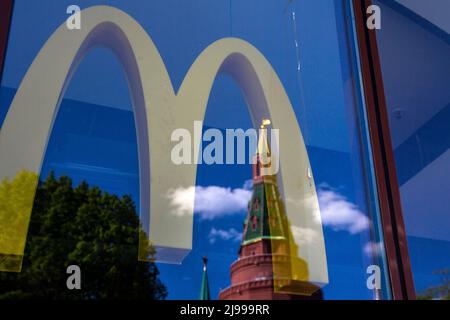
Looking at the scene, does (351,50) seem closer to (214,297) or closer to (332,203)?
(332,203)

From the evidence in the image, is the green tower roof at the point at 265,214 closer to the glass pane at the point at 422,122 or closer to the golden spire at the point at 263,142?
the golden spire at the point at 263,142

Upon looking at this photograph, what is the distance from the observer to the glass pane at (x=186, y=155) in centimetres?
182

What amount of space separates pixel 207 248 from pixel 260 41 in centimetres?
96

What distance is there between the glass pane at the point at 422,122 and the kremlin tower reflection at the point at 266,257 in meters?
0.50

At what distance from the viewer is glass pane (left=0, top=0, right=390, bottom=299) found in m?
1.82

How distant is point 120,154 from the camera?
1.93 metres

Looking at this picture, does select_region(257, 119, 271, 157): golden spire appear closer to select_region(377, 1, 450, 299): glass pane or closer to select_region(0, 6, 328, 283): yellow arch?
select_region(0, 6, 328, 283): yellow arch

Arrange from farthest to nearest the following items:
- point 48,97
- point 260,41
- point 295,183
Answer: point 260,41, point 295,183, point 48,97

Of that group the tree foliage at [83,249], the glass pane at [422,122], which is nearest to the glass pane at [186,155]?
the tree foliage at [83,249]

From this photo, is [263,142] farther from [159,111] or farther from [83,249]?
[83,249]

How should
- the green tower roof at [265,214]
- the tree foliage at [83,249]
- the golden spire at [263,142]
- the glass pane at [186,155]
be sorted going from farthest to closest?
the golden spire at [263,142] → the green tower roof at [265,214] → the glass pane at [186,155] → the tree foliage at [83,249]

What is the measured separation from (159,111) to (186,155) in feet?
0.71

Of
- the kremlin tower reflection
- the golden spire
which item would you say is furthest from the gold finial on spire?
the kremlin tower reflection

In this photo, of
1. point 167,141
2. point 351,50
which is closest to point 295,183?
point 167,141
